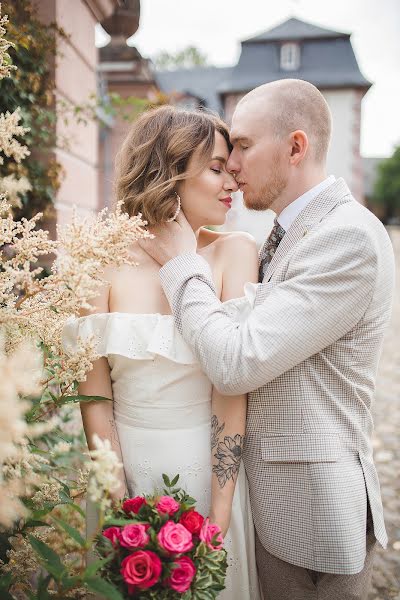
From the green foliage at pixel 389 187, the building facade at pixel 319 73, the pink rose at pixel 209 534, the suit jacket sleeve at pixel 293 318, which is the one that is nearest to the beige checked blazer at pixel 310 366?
the suit jacket sleeve at pixel 293 318

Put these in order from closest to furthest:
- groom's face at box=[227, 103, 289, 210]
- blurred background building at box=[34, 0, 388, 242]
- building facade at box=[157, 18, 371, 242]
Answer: groom's face at box=[227, 103, 289, 210]
blurred background building at box=[34, 0, 388, 242]
building facade at box=[157, 18, 371, 242]

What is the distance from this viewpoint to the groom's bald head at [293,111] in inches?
81.4

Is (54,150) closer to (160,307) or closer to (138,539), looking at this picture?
(160,307)

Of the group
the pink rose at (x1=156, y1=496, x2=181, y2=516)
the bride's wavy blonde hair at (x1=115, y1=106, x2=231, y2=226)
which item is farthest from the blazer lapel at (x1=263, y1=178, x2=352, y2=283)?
the pink rose at (x1=156, y1=496, x2=181, y2=516)

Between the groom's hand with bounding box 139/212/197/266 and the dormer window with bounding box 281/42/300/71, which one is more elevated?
the dormer window with bounding box 281/42/300/71

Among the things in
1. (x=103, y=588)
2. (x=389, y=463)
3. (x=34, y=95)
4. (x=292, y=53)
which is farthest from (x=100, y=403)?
(x=292, y=53)

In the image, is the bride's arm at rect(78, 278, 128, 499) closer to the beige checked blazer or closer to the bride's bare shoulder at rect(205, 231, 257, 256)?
the beige checked blazer

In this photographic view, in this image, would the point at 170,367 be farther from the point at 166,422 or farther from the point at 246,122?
the point at 246,122

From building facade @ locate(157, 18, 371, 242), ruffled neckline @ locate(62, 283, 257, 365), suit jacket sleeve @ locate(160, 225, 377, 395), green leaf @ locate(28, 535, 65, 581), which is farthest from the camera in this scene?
building facade @ locate(157, 18, 371, 242)

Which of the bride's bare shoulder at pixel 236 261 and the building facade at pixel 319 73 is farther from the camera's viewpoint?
the building facade at pixel 319 73

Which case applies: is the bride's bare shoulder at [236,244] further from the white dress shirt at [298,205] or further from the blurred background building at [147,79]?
the blurred background building at [147,79]

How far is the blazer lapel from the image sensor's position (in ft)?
6.23

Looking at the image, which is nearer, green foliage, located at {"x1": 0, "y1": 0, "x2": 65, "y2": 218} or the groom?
the groom

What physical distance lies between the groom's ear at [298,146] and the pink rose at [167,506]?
1.36 meters
